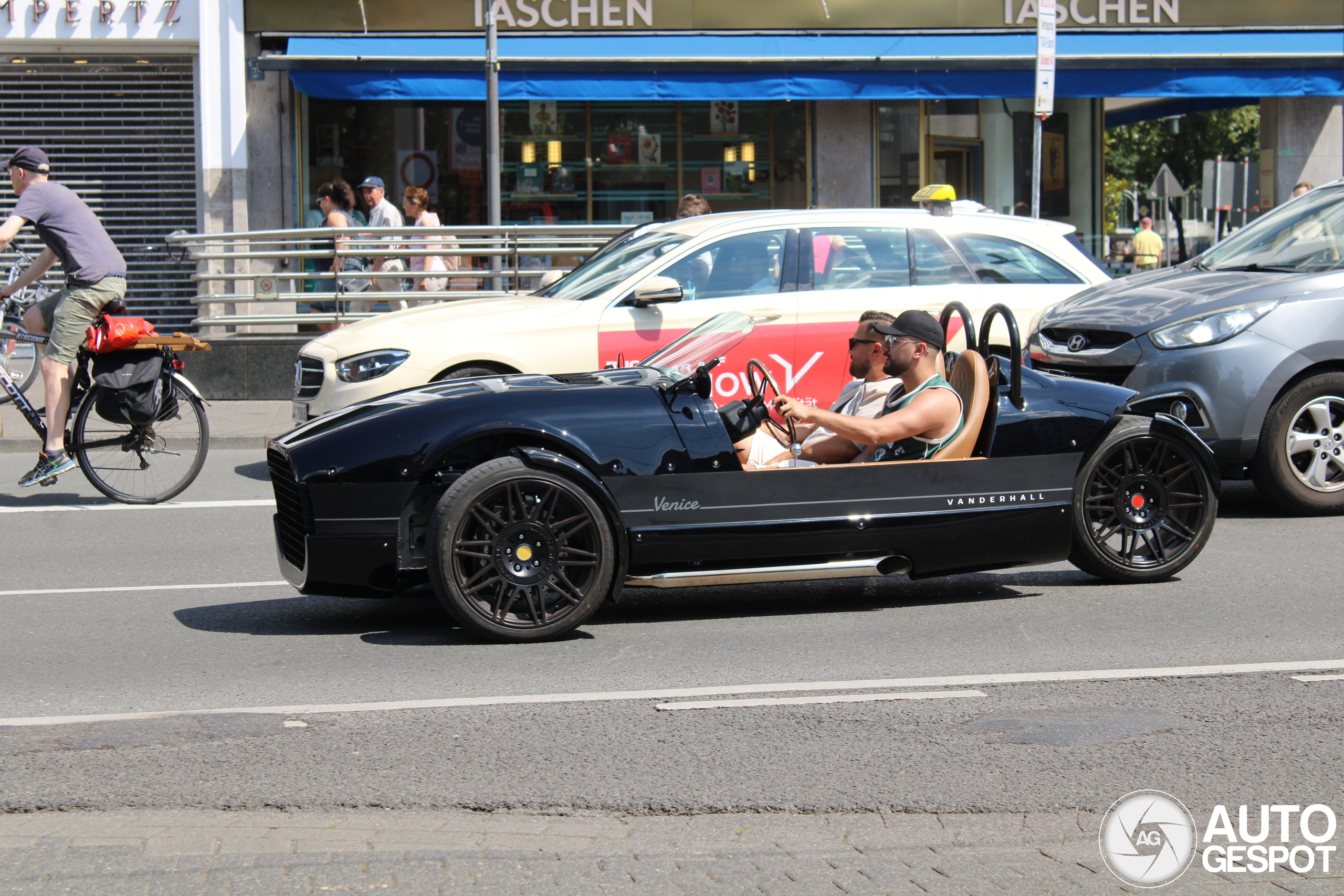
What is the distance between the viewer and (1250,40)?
1797 centimetres

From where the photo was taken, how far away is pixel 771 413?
6148mm

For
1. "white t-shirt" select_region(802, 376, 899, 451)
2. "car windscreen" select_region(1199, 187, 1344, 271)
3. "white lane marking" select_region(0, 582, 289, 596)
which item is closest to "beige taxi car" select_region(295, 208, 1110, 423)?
"car windscreen" select_region(1199, 187, 1344, 271)

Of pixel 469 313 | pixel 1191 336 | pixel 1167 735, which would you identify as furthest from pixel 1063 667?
pixel 469 313

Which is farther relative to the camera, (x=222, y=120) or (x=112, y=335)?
(x=222, y=120)

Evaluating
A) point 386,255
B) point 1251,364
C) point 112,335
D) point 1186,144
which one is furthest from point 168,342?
point 1186,144

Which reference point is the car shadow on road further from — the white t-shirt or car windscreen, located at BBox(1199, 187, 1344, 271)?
the white t-shirt

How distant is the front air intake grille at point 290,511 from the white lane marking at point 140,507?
312cm

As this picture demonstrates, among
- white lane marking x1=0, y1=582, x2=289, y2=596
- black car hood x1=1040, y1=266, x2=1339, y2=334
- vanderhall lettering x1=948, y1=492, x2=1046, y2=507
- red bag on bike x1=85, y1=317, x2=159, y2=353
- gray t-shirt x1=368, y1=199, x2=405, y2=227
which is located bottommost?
white lane marking x1=0, y1=582, x2=289, y2=596

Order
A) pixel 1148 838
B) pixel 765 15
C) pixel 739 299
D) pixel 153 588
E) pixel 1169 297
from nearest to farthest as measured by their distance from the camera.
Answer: pixel 1148 838
pixel 153 588
pixel 1169 297
pixel 739 299
pixel 765 15

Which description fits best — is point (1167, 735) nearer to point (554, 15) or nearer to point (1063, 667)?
point (1063, 667)

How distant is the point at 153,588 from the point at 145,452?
2.42 meters

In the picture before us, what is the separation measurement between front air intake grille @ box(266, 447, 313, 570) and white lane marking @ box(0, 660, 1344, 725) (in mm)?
931

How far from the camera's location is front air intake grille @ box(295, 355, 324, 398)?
913cm

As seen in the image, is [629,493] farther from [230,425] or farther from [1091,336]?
[230,425]
